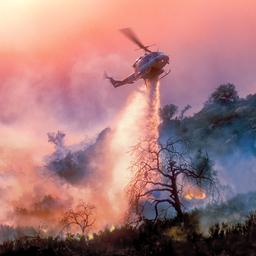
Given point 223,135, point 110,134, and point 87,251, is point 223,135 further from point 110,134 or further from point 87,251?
point 87,251

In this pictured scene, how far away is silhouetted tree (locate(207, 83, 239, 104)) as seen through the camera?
114m

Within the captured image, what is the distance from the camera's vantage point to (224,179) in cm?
8606

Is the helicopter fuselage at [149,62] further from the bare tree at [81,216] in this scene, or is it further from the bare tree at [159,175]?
the bare tree at [159,175]

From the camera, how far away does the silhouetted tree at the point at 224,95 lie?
114 m

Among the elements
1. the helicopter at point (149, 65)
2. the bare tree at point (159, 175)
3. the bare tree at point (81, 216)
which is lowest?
the bare tree at point (159, 175)

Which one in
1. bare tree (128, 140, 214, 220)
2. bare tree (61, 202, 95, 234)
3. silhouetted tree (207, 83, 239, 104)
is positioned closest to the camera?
bare tree (128, 140, 214, 220)

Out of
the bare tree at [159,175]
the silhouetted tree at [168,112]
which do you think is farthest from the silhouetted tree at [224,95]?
the bare tree at [159,175]

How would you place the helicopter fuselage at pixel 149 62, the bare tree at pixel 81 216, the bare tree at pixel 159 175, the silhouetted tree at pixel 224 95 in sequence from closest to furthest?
the bare tree at pixel 159 175, the bare tree at pixel 81 216, the helicopter fuselage at pixel 149 62, the silhouetted tree at pixel 224 95

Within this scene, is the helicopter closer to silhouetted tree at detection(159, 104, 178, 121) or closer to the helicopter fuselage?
the helicopter fuselage

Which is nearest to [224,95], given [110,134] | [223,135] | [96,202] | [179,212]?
[223,135]

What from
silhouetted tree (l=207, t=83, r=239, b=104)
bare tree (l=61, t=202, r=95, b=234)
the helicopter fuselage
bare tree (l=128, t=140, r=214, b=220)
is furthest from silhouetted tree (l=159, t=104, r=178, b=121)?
bare tree (l=128, t=140, r=214, b=220)

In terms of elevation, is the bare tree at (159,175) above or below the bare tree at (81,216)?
below

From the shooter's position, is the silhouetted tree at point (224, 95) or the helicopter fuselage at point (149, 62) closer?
the helicopter fuselage at point (149, 62)

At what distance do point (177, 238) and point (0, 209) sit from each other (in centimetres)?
10157
